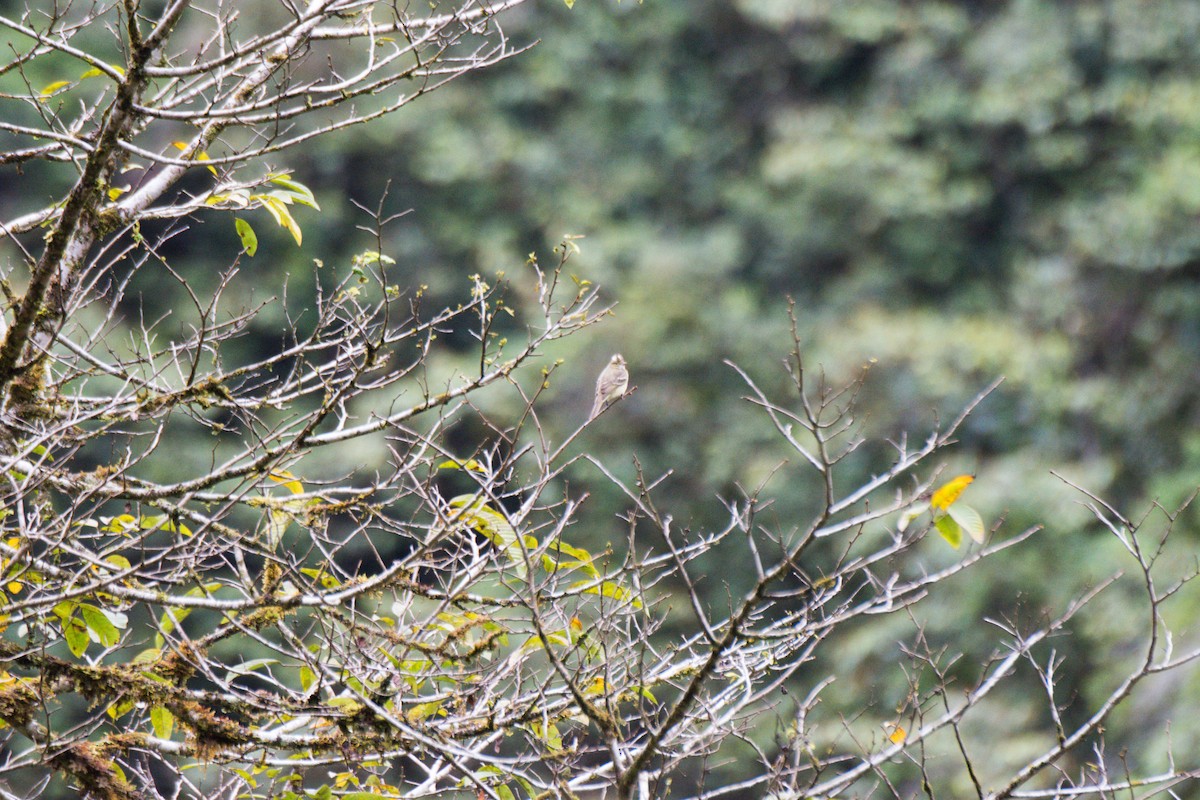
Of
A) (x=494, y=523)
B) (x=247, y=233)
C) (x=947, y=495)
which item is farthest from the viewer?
(x=247, y=233)

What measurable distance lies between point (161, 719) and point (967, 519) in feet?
4.92

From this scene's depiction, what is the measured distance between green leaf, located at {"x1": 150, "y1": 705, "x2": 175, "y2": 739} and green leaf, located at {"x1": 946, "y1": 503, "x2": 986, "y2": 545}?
4.76 ft

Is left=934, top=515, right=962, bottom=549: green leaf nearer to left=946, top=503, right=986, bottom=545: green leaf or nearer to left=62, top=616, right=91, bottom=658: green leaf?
left=946, top=503, right=986, bottom=545: green leaf

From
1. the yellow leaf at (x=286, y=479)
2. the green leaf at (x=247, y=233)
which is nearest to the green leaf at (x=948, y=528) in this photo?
the yellow leaf at (x=286, y=479)

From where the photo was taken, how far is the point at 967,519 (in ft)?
5.54

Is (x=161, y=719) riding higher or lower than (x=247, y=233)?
lower

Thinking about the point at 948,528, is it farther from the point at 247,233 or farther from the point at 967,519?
the point at 247,233

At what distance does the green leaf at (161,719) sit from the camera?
2.18 meters

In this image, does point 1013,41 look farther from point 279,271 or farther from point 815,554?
point 279,271

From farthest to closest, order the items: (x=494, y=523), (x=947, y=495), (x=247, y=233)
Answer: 1. (x=247, y=233)
2. (x=494, y=523)
3. (x=947, y=495)

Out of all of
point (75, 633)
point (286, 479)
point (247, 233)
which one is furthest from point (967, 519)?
point (75, 633)

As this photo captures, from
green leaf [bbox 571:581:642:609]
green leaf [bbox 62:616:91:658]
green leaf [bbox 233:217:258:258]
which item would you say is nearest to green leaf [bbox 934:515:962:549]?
green leaf [bbox 571:581:642:609]

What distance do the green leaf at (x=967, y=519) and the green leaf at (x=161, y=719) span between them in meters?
1.45

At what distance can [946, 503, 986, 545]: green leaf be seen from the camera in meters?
1.67
